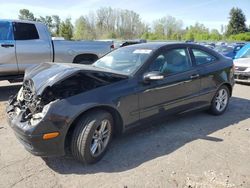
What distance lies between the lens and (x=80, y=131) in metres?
3.38

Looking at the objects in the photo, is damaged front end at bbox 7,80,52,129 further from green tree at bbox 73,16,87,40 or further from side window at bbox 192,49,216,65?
green tree at bbox 73,16,87,40

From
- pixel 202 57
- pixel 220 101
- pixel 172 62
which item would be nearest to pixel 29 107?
pixel 172 62

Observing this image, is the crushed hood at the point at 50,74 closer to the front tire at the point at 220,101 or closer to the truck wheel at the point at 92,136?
the truck wheel at the point at 92,136

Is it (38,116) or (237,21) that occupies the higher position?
(237,21)

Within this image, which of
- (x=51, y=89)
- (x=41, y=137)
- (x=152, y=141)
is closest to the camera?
(x=41, y=137)

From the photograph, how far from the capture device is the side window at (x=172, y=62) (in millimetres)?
4441

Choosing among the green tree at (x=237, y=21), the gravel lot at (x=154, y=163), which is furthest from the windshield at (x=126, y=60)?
the green tree at (x=237, y=21)

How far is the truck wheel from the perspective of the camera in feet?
11.1

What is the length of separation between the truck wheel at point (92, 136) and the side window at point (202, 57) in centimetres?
235

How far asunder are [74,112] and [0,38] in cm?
513

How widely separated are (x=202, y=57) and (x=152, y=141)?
2.08m

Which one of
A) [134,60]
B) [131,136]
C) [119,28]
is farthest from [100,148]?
[119,28]

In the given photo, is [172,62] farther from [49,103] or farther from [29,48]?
[29,48]

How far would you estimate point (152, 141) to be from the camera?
435 cm
